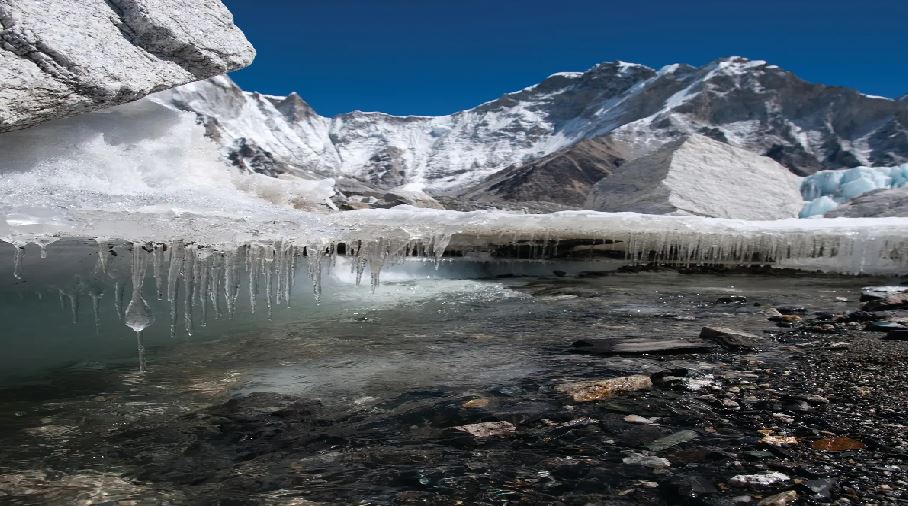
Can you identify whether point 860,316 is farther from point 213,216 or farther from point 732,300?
point 213,216

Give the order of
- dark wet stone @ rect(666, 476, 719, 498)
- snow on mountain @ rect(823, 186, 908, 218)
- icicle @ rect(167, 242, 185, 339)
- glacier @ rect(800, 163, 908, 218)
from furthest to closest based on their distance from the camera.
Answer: glacier @ rect(800, 163, 908, 218)
snow on mountain @ rect(823, 186, 908, 218)
icicle @ rect(167, 242, 185, 339)
dark wet stone @ rect(666, 476, 719, 498)

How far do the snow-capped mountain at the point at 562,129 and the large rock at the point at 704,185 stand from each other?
6244cm

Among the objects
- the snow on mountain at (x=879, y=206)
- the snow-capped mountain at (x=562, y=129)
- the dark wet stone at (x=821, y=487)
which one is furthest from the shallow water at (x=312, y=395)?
the snow-capped mountain at (x=562, y=129)

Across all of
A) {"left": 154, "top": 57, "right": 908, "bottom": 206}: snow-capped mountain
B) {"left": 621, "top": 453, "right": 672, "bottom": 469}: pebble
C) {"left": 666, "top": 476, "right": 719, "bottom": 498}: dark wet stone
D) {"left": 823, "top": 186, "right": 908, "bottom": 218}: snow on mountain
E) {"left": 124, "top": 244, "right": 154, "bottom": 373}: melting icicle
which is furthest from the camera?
{"left": 154, "top": 57, "right": 908, "bottom": 206}: snow-capped mountain

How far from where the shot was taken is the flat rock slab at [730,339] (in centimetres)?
545

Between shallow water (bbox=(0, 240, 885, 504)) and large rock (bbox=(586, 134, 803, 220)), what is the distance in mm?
11650

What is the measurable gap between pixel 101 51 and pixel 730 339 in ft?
23.2

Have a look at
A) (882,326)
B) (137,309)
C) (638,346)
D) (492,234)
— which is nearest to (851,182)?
(492,234)

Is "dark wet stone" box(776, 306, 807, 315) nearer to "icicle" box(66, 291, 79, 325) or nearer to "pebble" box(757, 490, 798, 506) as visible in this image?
"pebble" box(757, 490, 798, 506)

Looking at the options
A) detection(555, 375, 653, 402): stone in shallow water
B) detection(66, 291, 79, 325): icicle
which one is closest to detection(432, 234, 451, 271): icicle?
detection(555, 375, 653, 402): stone in shallow water

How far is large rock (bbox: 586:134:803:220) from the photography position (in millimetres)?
20578

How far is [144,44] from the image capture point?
714 centimetres

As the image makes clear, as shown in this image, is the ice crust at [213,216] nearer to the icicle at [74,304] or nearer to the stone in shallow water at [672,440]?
the icicle at [74,304]

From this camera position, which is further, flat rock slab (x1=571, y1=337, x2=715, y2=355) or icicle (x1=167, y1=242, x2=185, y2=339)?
icicle (x1=167, y1=242, x2=185, y2=339)
